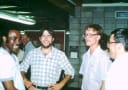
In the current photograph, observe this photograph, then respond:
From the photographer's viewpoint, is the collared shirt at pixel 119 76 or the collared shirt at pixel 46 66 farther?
the collared shirt at pixel 46 66

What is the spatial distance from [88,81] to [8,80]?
4.28 feet

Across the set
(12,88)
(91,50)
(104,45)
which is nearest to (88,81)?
(91,50)

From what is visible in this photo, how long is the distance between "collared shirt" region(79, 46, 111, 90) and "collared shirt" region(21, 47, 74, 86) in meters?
0.29

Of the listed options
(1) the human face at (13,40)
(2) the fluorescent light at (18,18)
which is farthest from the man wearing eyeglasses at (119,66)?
(2) the fluorescent light at (18,18)

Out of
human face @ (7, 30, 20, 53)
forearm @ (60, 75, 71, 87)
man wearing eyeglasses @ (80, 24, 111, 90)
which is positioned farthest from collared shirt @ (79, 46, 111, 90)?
human face @ (7, 30, 20, 53)

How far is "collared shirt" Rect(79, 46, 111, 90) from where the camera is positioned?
334cm

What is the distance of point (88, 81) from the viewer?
3.48 m

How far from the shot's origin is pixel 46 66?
365cm

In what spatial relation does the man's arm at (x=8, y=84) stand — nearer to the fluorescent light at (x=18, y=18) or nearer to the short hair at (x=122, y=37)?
the short hair at (x=122, y=37)

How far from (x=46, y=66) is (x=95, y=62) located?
0.65 m

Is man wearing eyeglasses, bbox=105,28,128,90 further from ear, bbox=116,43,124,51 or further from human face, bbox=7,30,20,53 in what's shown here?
human face, bbox=7,30,20,53

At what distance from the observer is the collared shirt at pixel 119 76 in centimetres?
208

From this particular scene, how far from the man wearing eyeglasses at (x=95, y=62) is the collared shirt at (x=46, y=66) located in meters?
0.31

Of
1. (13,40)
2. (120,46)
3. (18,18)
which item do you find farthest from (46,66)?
(18,18)
